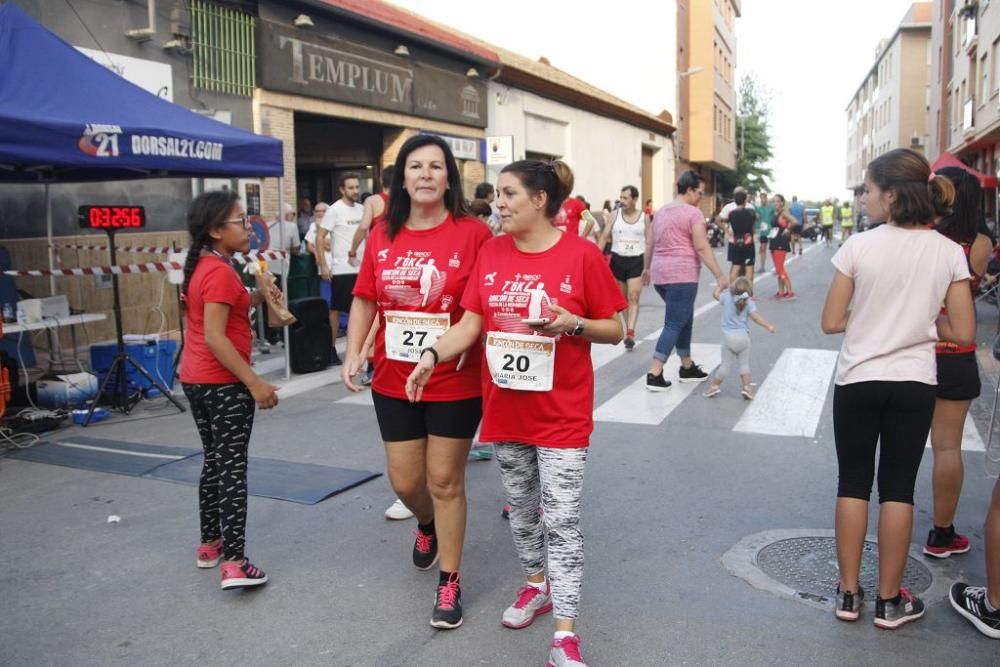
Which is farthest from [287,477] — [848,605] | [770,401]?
[770,401]

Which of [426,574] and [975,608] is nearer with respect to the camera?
[975,608]

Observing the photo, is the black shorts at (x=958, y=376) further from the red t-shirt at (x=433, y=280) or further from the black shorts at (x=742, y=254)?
the black shorts at (x=742, y=254)

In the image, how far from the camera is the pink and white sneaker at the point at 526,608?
147 inches

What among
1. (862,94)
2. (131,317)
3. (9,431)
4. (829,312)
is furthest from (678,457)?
(862,94)

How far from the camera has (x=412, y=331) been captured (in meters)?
3.79

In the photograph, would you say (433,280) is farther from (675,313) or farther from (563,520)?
(675,313)

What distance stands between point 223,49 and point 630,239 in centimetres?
683

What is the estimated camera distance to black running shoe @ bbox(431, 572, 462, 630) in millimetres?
3730

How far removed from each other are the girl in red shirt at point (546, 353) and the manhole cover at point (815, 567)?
1.33 meters

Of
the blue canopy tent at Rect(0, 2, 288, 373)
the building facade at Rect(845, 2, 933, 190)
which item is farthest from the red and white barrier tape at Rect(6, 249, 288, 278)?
the building facade at Rect(845, 2, 933, 190)

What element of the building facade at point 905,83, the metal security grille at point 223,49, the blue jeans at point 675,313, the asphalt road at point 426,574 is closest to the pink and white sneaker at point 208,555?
the asphalt road at point 426,574

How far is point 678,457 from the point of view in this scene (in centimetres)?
633

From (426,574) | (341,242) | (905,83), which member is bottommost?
(426,574)

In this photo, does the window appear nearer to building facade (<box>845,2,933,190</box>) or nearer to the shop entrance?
the shop entrance
